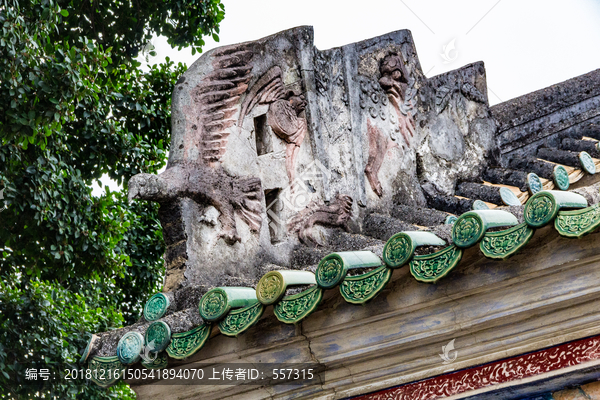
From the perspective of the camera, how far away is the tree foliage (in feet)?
23.1

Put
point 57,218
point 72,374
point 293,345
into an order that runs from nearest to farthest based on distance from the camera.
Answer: point 293,345 → point 57,218 → point 72,374

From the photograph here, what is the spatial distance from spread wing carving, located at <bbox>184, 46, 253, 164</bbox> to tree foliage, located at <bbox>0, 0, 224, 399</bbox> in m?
2.76

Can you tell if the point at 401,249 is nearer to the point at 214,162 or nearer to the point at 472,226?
the point at 472,226

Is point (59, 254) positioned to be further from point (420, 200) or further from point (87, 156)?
point (420, 200)

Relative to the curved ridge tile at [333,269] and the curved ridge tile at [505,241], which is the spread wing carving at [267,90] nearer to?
the curved ridge tile at [333,269]

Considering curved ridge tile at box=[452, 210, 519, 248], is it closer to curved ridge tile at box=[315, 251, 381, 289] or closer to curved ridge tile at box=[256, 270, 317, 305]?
curved ridge tile at box=[315, 251, 381, 289]

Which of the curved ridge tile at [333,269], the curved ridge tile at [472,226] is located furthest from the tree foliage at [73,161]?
the curved ridge tile at [472,226]

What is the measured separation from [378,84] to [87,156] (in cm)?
444

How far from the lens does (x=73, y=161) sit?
8852 mm

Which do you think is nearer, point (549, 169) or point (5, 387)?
point (549, 169)

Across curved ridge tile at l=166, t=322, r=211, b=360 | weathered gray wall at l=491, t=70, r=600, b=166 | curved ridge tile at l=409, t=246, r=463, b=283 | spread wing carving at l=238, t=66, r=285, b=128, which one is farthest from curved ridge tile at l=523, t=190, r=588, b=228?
weathered gray wall at l=491, t=70, r=600, b=166

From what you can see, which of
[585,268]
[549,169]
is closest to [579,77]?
[549,169]

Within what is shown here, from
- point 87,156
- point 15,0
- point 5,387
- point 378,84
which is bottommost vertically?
point 5,387

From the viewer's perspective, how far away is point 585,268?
3.11 metres
